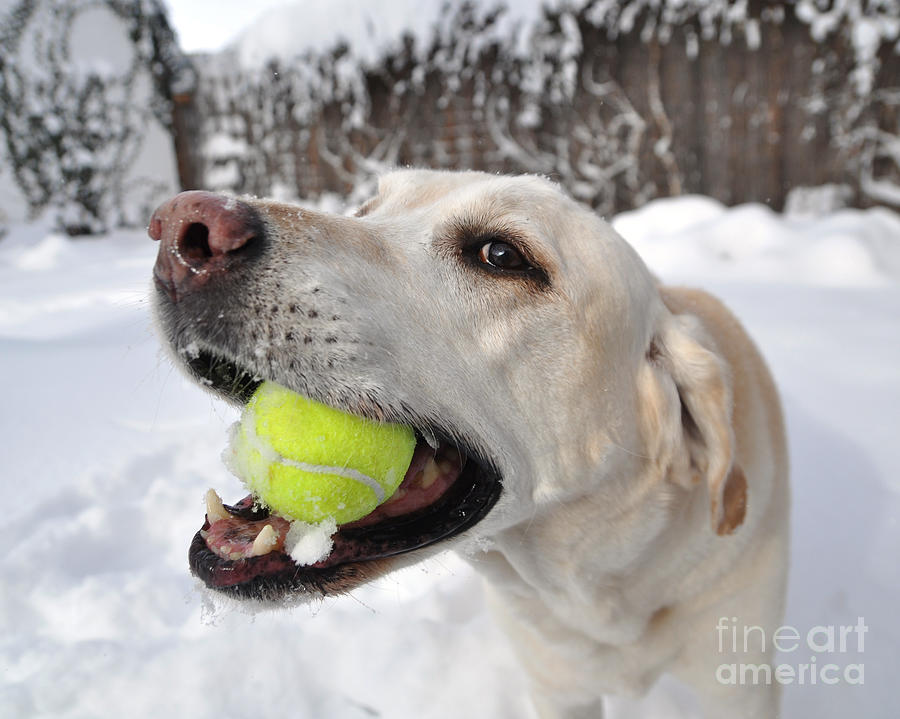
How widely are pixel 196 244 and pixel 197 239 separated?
0.01 meters

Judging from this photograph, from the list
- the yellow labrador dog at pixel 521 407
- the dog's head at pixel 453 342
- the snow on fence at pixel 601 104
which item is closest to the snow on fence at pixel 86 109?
the snow on fence at pixel 601 104

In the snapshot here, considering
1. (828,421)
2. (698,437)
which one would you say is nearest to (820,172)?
(828,421)

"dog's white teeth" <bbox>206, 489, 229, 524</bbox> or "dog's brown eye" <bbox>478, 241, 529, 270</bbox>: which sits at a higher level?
"dog's brown eye" <bbox>478, 241, 529, 270</bbox>

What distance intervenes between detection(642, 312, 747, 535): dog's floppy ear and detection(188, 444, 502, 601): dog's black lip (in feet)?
1.64

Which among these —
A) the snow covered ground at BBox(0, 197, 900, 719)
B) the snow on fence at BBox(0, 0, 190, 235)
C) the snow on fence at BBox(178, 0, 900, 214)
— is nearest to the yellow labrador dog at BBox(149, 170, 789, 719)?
the snow covered ground at BBox(0, 197, 900, 719)

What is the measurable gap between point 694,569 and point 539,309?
2.98 ft

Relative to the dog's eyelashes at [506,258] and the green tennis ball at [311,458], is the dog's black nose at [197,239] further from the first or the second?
the dog's eyelashes at [506,258]

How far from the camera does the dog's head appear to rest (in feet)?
3.90

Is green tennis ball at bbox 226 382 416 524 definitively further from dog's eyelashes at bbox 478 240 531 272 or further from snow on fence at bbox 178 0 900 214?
snow on fence at bbox 178 0 900 214

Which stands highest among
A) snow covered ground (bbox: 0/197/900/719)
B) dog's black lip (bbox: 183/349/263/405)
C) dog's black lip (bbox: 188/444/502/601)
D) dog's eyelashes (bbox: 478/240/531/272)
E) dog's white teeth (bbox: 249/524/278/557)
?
dog's eyelashes (bbox: 478/240/531/272)

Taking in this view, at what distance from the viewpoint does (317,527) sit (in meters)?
1.20

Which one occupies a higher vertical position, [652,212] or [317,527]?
[317,527]

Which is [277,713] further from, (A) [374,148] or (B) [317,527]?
(A) [374,148]

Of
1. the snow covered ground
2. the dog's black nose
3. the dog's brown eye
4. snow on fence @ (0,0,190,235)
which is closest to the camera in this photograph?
the dog's black nose
